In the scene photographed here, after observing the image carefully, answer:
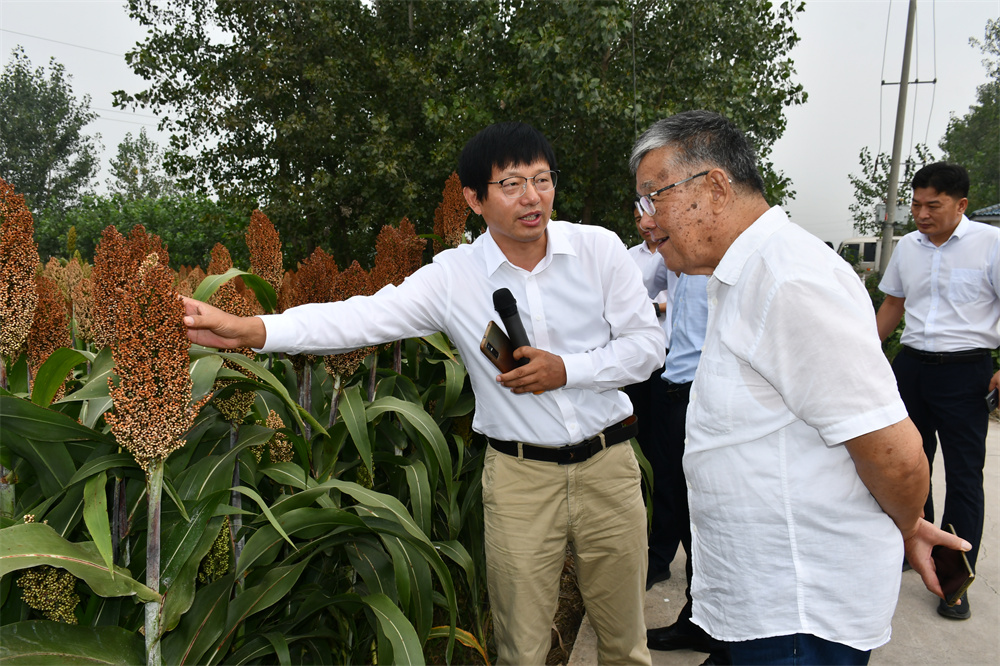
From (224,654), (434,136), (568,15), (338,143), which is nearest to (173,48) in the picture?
(338,143)

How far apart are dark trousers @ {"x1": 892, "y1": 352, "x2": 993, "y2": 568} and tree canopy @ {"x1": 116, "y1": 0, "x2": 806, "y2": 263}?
838cm

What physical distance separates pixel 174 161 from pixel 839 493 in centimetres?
1605

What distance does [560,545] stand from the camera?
8.01 ft

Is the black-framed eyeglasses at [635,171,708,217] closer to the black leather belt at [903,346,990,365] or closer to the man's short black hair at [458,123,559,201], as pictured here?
the man's short black hair at [458,123,559,201]

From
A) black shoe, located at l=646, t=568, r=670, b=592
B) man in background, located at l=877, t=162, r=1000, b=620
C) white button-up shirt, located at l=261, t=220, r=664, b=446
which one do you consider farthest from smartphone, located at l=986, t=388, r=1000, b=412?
white button-up shirt, located at l=261, t=220, r=664, b=446

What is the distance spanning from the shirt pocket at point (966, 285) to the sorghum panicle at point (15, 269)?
14.0ft

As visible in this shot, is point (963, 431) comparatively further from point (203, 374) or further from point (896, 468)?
point (203, 374)

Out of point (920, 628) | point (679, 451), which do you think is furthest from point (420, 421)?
point (920, 628)

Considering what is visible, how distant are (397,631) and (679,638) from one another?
1901 millimetres

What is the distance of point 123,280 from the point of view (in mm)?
1514

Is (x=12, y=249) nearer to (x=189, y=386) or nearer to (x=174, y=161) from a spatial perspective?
(x=189, y=386)

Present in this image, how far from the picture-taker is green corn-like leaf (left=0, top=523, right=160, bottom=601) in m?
1.39

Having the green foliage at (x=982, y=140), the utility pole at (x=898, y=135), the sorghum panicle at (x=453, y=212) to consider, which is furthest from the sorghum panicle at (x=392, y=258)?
the green foliage at (x=982, y=140)

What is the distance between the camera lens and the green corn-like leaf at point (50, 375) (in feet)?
6.05
